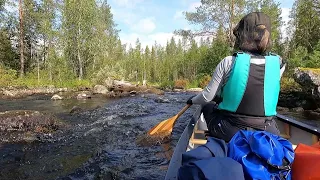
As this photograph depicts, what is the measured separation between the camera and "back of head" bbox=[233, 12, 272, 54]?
2.20m

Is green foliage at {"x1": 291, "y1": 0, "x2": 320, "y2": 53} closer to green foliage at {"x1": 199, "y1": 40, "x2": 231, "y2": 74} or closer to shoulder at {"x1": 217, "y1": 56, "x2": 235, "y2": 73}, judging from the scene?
green foliage at {"x1": 199, "y1": 40, "x2": 231, "y2": 74}

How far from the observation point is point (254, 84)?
2.19 m

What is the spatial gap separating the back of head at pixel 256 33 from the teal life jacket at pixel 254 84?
3.9 inches

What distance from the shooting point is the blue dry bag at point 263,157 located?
1486 mm

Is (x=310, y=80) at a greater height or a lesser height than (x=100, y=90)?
greater

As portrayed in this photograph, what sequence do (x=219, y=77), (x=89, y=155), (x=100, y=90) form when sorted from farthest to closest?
1. (x=100, y=90)
2. (x=89, y=155)
3. (x=219, y=77)

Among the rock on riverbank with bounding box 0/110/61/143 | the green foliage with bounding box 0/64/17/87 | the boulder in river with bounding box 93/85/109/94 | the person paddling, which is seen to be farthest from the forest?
the person paddling

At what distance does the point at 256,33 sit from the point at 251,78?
389 mm

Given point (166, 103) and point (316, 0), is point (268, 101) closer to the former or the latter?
point (166, 103)

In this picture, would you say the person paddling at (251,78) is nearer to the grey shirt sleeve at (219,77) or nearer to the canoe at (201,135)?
the grey shirt sleeve at (219,77)

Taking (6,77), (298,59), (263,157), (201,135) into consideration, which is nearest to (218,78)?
(263,157)

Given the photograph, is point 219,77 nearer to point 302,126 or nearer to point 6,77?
point 302,126

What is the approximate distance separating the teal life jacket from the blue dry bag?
2.13 ft

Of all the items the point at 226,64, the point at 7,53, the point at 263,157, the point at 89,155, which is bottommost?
the point at 89,155
